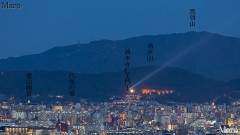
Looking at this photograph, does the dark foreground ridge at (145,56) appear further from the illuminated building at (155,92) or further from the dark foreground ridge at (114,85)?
the illuminated building at (155,92)

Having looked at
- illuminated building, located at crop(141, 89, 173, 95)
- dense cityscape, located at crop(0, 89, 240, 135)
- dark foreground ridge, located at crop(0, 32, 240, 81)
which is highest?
dark foreground ridge, located at crop(0, 32, 240, 81)

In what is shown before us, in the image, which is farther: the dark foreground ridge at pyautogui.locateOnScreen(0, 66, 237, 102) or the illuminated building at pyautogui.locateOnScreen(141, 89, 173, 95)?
the illuminated building at pyautogui.locateOnScreen(141, 89, 173, 95)

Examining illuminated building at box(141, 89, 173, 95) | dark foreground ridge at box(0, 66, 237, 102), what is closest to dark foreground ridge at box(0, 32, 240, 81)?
dark foreground ridge at box(0, 66, 237, 102)

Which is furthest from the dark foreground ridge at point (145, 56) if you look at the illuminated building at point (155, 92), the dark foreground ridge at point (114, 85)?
the illuminated building at point (155, 92)

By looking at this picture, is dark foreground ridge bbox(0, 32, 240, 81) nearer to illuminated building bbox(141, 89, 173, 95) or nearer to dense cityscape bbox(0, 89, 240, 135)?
illuminated building bbox(141, 89, 173, 95)

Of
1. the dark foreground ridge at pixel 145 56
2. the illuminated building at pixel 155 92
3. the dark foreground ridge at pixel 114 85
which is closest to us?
the dark foreground ridge at pixel 114 85

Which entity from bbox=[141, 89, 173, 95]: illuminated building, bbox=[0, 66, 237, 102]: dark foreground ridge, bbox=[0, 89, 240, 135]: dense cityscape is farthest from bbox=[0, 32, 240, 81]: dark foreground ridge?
bbox=[0, 89, 240, 135]: dense cityscape

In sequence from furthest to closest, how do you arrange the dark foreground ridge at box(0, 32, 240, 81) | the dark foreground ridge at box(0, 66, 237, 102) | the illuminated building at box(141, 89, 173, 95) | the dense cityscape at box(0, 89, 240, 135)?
1. the dark foreground ridge at box(0, 32, 240, 81)
2. the illuminated building at box(141, 89, 173, 95)
3. the dark foreground ridge at box(0, 66, 237, 102)
4. the dense cityscape at box(0, 89, 240, 135)

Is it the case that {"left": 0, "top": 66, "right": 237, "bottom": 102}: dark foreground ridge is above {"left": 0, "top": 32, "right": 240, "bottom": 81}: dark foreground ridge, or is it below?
below

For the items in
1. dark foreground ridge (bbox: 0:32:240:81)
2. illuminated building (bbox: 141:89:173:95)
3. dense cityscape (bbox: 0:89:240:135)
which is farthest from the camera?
dark foreground ridge (bbox: 0:32:240:81)
